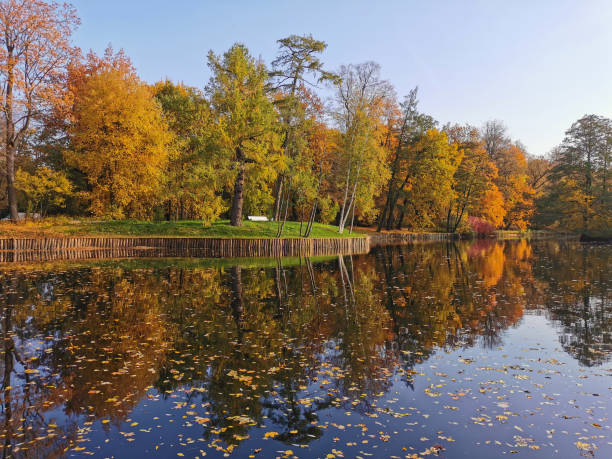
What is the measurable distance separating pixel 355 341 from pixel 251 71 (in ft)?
87.7

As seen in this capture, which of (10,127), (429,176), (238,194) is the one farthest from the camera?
(429,176)

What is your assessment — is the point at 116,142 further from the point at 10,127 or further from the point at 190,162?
the point at 190,162

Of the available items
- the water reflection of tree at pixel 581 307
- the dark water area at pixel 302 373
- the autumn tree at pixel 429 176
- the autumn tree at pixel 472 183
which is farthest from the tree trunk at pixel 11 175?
the autumn tree at pixel 472 183

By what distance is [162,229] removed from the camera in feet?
108

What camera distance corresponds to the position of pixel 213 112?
3200 cm

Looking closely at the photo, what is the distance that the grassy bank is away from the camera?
30.1m

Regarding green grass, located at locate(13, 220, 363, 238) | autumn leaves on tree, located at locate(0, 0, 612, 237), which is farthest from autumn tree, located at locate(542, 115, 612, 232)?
green grass, located at locate(13, 220, 363, 238)

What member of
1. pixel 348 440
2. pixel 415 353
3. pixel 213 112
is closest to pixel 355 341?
pixel 415 353

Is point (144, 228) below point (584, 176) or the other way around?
below

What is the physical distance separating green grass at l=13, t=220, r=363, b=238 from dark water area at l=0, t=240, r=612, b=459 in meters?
16.5

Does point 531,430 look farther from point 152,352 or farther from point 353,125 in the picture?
point 353,125

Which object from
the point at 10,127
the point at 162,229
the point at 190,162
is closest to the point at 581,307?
the point at 162,229

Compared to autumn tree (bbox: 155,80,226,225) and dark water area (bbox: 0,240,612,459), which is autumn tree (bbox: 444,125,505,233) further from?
dark water area (bbox: 0,240,612,459)

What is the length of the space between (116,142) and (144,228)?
673cm
